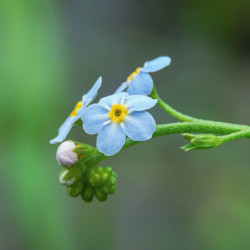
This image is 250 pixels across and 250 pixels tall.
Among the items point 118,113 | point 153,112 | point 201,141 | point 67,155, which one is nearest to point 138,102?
point 118,113

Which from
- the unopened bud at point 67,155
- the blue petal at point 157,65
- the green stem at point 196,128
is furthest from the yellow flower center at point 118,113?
the blue petal at point 157,65

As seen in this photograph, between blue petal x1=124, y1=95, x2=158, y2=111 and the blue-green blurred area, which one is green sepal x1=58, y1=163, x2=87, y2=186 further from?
the blue-green blurred area

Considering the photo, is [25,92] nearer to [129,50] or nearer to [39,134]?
[39,134]

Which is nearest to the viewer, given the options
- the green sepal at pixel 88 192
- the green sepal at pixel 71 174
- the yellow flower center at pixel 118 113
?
the yellow flower center at pixel 118 113

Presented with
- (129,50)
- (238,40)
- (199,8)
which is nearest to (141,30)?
(129,50)

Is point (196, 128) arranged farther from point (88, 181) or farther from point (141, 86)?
point (88, 181)

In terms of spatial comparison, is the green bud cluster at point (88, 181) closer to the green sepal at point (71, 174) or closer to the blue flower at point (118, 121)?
the green sepal at point (71, 174)

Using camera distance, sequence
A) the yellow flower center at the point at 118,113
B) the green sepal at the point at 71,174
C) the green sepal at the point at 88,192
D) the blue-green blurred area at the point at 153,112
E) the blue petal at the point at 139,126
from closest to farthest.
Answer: the blue petal at the point at 139,126 < the yellow flower center at the point at 118,113 < the green sepal at the point at 71,174 < the green sepal at the point at 88,192 < the blue-green blurred area at the point at 153,112
